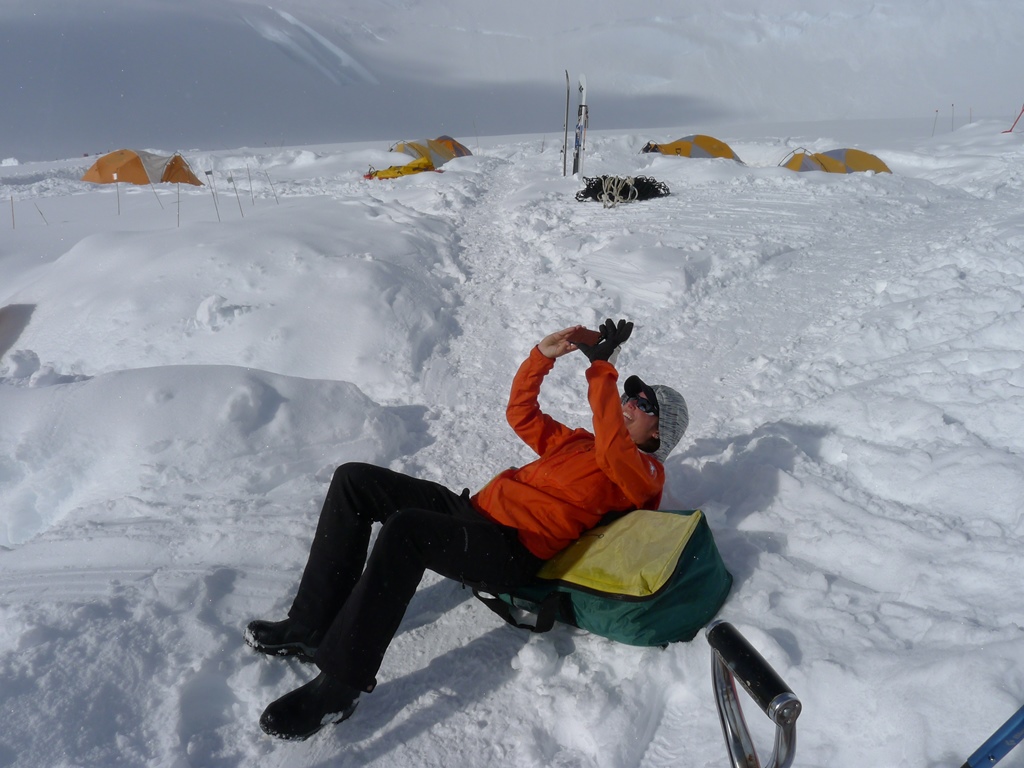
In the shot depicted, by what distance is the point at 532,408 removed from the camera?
2.66 meters

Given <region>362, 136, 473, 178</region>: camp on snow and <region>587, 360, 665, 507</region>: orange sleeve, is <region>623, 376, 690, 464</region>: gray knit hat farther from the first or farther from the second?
<region>362, 136, 473, 178</region>: camp on snow

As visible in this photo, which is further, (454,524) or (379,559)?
(454,524)

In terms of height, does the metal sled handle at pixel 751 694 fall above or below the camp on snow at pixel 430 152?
below

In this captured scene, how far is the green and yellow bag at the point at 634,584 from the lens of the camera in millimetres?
2109

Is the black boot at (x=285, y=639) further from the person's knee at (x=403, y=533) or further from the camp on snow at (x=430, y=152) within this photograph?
the camp on snow at (x=430, y=152)

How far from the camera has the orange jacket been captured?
2.29 meters

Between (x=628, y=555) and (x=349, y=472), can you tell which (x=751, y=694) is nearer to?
(x=628, y=555)

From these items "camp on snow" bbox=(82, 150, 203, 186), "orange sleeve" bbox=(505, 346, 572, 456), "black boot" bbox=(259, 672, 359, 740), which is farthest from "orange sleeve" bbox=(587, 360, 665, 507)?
"camp on snow" bbox=(82, 150, 203, 186)

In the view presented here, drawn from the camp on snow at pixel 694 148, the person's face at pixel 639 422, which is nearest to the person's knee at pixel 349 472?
the person's face at pixel 639 422

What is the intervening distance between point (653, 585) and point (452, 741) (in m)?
0.73

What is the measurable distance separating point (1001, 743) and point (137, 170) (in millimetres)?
15136

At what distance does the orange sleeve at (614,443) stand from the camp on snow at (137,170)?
12864 mm

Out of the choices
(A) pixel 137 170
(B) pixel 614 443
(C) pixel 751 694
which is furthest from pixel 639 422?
(A) pixel 137 170

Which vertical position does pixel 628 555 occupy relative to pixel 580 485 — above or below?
below
